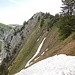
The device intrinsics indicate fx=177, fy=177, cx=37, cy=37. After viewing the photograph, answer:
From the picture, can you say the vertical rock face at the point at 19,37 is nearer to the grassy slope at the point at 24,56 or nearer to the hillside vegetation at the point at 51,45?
the hillside vegetation at the point at 51,45

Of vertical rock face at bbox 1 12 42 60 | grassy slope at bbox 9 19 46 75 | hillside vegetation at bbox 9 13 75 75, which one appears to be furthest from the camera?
vertical rock face at bbox 1 12 42 60

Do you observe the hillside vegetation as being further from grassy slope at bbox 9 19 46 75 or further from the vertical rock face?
the vertical rock face

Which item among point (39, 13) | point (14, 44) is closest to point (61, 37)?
point (14, 44)

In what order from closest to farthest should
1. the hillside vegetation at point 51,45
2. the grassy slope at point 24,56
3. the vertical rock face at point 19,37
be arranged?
the hillside vegetation at point 51,45
the grassy slope at point 24,56
the vertical rock face at point 19,37

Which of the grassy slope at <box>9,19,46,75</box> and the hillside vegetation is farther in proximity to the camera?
the grassy slope at <box>9,19,46,75</box>

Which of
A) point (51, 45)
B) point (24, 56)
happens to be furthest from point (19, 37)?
point (51, 45)

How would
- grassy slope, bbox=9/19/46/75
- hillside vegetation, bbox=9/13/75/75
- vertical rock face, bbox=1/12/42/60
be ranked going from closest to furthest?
hillside vegetation, bbox=9/13/75/75, grassy slope, bbox=9/19/46/75, vertical rock face, bbox=1/12/42/60

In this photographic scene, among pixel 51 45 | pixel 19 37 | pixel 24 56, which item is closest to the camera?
pixel 51 45

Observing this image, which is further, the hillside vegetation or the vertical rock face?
the vertical rock face

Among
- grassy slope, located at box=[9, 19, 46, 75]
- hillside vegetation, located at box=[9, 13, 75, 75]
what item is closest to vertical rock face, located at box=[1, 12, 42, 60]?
hillside vegetation, located at box=[9, 13, 75, 75]

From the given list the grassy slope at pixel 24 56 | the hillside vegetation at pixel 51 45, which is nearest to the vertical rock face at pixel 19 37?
the hillside vegetation at pixel 51 45

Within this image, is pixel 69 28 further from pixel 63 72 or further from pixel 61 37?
pixel 63 72

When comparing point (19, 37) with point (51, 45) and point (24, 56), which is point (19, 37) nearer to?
point (24, 56)

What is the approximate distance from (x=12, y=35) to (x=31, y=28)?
22.4m
